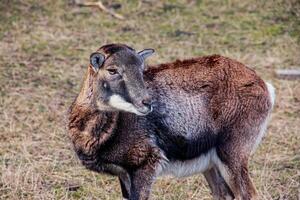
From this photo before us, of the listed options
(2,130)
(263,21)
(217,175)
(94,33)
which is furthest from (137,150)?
(263,21)

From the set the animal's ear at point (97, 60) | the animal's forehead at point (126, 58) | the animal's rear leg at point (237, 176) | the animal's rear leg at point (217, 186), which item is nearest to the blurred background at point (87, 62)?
the animal's rear leg at point (217, 186)

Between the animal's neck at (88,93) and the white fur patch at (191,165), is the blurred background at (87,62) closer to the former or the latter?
the white fur patch at (191,165)

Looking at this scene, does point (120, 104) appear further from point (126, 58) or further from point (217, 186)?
point (217, 186)

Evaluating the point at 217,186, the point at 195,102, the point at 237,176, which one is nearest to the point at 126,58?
the point at 195,102

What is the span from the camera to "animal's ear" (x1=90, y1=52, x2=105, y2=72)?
6.95 meters

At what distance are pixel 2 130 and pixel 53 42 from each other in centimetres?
430

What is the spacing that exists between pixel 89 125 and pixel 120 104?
0.48 metres

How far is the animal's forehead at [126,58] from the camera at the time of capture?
6.96 meters

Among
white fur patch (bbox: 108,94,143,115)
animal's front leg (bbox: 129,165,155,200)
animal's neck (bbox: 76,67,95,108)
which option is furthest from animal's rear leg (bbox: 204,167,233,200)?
animal's neck (bbox: 76,67,95,108)

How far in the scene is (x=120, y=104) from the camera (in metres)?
6.89

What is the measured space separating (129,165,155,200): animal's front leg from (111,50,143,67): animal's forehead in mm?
964

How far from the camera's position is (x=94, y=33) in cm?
1495

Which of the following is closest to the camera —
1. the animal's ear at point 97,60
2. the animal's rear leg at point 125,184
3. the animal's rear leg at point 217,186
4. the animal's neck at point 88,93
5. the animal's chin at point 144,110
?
the animal's chin at point 144,110

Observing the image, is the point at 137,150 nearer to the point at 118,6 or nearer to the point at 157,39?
the point at 157,39
